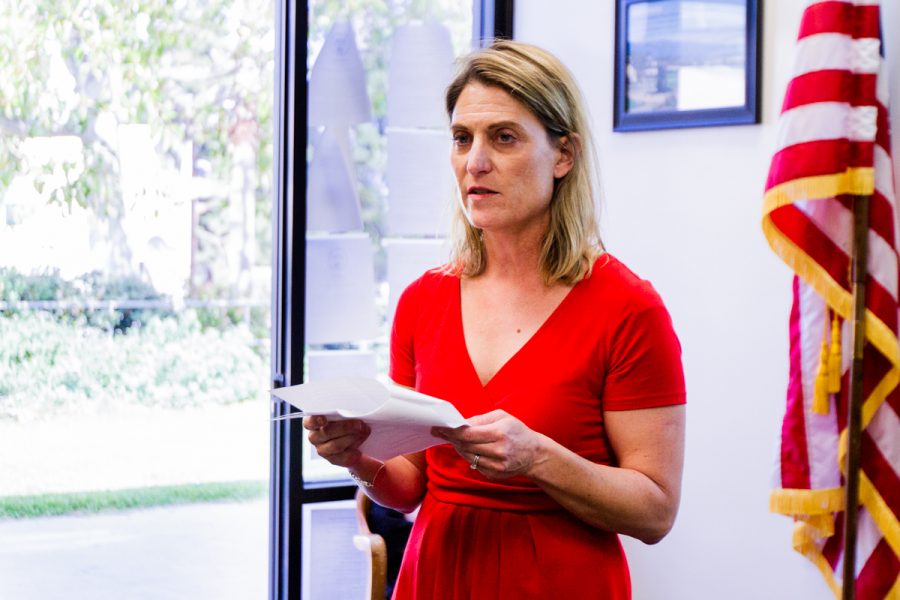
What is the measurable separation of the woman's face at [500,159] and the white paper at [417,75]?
1.78 metres

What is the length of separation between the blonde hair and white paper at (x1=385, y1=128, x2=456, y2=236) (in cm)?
168

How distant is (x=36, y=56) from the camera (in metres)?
2.86

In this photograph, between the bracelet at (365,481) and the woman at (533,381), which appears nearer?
the woman at (533,381)

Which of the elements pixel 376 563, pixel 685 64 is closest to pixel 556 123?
pixel 376 563

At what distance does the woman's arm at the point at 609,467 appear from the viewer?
1.32 meters

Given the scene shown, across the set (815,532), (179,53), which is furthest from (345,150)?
(815,532)

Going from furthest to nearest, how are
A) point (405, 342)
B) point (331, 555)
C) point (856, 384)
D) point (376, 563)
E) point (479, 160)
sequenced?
1. point (331, 555)
2. point (376, 563)
3. point (856, 384)
4. point (405, 342)
5. point (479, 160)

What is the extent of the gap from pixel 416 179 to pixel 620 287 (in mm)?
1943

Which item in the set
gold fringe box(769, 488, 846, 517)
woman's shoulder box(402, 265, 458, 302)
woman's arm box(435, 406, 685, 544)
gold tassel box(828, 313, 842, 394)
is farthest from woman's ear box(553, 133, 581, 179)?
gold fringe box(769, 488, 846, 517)

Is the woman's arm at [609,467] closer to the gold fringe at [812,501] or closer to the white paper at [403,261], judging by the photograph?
the gold fringe at [812,501]

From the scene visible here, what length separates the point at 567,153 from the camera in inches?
63.6

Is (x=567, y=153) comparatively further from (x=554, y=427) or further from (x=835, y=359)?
(x=835, y=359)

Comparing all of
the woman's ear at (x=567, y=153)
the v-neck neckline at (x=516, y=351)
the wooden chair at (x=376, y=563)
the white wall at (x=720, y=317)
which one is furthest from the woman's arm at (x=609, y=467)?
the white wall at (x=720, y=317)

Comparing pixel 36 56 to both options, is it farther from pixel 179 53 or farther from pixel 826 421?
pixel 826 421
